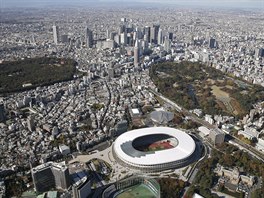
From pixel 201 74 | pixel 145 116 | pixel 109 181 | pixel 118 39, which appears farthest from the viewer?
pixel 118 39

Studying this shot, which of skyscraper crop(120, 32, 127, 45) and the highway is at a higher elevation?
skyscraper crop(120, 32, 127, 45)

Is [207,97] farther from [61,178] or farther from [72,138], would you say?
[61,178]

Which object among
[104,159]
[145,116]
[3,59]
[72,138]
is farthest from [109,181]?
[3,59]

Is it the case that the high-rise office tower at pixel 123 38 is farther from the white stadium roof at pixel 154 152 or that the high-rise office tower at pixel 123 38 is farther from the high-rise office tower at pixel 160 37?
the white stadium roof at pixel 154 152

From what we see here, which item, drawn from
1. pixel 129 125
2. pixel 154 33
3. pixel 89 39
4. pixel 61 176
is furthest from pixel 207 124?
pixel 154 33

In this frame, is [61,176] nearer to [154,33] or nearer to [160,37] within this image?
[160,37]

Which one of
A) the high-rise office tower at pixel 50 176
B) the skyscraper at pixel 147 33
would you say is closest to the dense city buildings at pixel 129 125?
the high-rise office tower at pixel 50 176

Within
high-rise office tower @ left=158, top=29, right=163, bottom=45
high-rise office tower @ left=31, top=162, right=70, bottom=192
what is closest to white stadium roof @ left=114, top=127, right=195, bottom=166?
high-rise office tower @ left=31, top=162, right=70, bottom=192

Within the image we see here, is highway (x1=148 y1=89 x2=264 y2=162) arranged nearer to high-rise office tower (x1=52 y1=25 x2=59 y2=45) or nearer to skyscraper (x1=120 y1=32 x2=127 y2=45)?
skyscraper (x1=120 y1=32 x2=127 y2=45)
